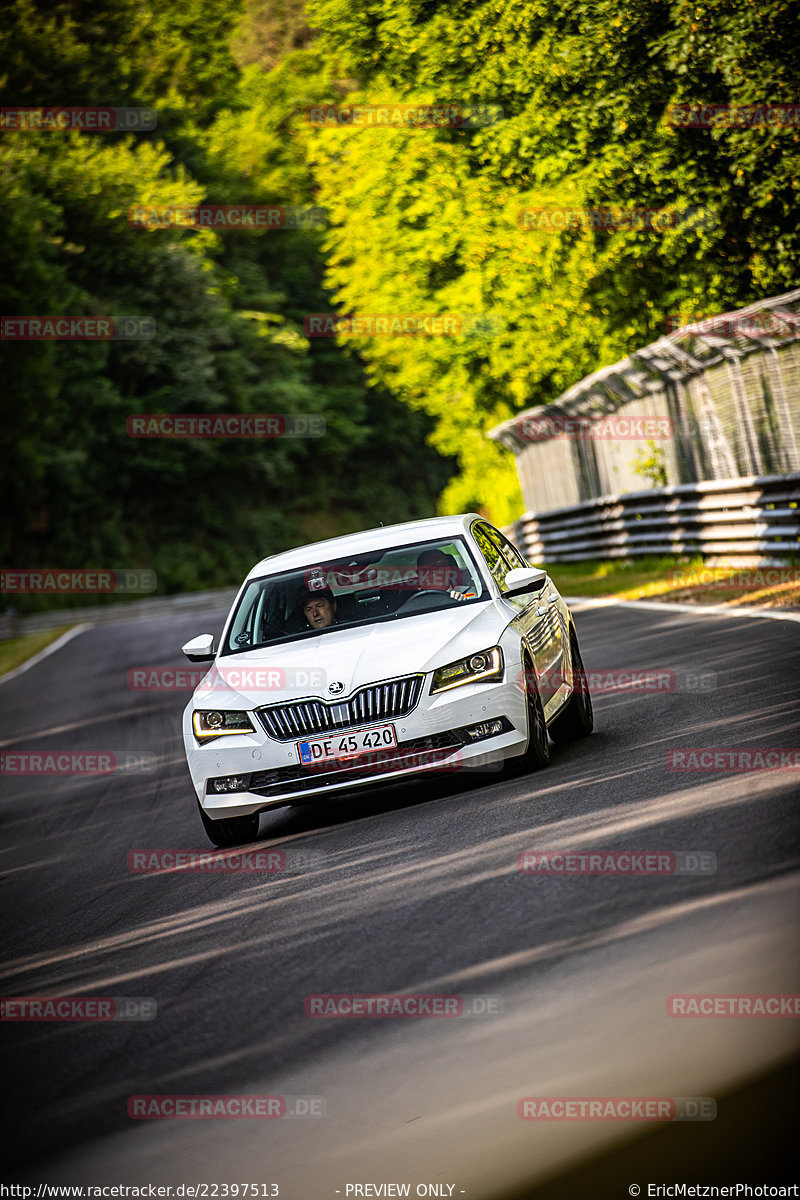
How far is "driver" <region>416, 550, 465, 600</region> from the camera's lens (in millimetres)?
9262

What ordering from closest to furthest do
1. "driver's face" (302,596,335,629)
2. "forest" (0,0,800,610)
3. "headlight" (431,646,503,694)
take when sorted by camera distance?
"headlight" (431,646,503,694), "driver's face" (302,596,335,629), "forest" (0,0,800,610)

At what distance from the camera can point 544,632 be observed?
9.25 m

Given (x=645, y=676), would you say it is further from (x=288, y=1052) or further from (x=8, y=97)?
(x=8, y=97)

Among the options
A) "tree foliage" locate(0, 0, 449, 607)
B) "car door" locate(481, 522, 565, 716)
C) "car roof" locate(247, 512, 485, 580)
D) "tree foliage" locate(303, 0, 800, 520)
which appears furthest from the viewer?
"tree foliage" locate(0, 0, 449, 607)

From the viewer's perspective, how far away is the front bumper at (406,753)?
8164 millimetres

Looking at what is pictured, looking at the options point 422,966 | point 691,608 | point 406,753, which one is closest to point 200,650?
point 406,753

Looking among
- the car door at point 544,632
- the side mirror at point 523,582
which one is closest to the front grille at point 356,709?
the car door at point 544,632

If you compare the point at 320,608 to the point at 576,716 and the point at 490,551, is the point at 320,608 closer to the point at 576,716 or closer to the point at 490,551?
the point at 490,551

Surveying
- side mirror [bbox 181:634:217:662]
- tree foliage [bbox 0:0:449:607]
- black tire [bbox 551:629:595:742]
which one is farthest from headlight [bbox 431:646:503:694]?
tree foliage [bbox 0:0:449:607]

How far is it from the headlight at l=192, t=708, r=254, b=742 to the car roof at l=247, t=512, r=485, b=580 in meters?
1.32

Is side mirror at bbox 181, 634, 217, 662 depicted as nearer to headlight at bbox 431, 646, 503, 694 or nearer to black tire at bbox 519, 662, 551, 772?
headlight at bbox 431, 646, 503, 694

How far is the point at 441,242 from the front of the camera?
33500 millimetres

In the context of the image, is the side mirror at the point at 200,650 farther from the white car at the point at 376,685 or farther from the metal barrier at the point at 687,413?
the metal barrier at the point at 687,413

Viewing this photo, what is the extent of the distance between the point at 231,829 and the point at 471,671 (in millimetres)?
1633
